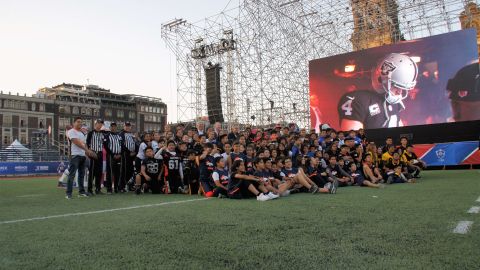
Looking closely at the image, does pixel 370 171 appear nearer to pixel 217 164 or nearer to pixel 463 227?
pixel 217 164

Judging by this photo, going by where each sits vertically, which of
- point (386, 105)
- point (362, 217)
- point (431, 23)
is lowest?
point (362, 217)

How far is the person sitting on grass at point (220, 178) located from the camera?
18.7 ft

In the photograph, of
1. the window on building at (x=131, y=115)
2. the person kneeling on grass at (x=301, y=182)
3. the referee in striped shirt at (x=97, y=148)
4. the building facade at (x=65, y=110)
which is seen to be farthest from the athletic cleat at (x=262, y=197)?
the window on building at (x=131, y=115)

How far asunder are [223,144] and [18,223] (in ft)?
12.8

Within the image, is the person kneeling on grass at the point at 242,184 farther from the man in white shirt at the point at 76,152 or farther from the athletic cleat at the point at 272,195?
the man in white shirt at the point at 76,152

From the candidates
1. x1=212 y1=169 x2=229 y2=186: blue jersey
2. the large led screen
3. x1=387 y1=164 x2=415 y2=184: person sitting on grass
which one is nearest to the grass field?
x1=212 y1=169 x2=229 y2=186: blue jersey

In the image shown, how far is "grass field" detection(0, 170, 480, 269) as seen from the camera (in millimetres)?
2084

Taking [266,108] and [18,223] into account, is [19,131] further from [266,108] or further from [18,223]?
[18,223]

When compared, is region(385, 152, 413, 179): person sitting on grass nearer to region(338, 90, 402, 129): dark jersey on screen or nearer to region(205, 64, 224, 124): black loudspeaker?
region(338, 90, 402, 129): dark jersey on screen

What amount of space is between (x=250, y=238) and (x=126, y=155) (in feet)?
16.4

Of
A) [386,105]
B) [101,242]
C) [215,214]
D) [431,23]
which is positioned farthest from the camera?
[431,23]

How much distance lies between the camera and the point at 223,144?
6953mm

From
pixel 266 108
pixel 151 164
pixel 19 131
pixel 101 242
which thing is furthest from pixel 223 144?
pixel 19 131

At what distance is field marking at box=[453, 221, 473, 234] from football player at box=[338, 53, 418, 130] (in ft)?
36.8
